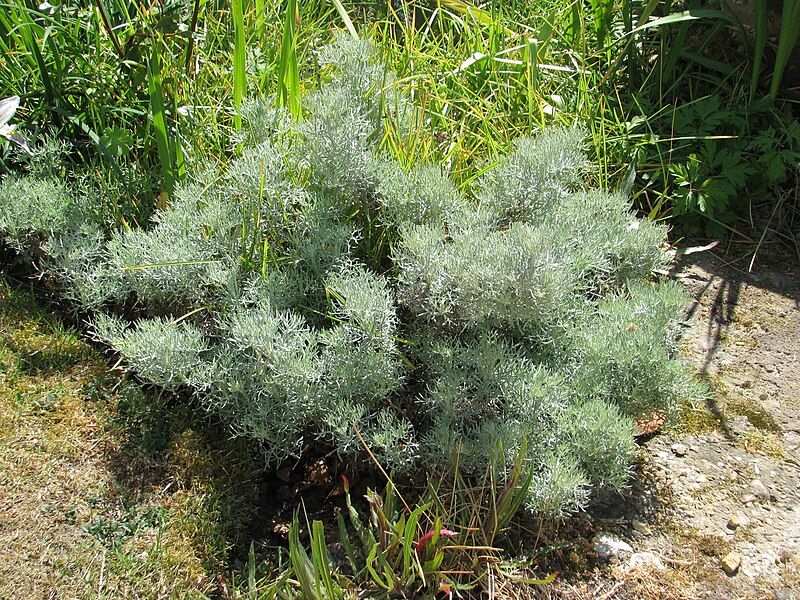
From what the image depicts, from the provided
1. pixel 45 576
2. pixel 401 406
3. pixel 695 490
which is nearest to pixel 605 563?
pixel 695 490

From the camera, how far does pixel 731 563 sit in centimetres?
251

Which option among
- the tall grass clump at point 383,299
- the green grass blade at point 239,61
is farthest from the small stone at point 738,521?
the green grass blade at point 239,61

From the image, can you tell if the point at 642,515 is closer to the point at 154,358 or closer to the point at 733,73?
the point at 154,358

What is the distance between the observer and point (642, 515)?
2.64 metres

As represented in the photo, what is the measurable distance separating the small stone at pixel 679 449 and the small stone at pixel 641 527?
1.15 ft

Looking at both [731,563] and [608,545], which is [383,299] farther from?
[731,563]

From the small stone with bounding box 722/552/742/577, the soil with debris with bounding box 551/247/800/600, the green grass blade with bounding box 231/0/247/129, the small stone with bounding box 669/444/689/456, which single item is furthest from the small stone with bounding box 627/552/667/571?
the green grass blade with bounding box 231/0/247/129

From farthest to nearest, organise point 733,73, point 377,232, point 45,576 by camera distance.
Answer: point 733,73 → point 377,232 → point 45,576

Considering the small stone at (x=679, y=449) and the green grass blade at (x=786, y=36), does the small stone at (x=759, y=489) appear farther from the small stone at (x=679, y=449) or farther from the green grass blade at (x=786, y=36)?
the green grass blade at (x=786, y=36)

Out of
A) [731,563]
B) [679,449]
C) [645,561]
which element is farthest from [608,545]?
[679,449]

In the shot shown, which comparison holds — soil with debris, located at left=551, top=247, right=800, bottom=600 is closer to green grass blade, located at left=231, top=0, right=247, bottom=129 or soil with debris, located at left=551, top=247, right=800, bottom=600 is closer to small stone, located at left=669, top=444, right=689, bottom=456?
small stone, located at left=669, top=444, right=689, bottom=456

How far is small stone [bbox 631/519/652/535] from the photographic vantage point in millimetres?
2600

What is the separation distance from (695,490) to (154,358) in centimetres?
184

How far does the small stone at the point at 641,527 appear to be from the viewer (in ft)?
8.53
